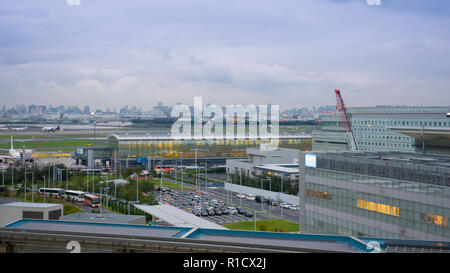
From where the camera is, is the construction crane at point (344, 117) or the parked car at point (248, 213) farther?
the construction crane at point (344, 117)

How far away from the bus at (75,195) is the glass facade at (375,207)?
31.7 ft

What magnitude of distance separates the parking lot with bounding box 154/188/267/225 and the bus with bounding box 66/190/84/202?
2.81 meters

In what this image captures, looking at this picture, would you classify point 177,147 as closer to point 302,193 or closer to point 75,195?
point 75,195

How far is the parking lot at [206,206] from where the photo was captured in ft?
44.1

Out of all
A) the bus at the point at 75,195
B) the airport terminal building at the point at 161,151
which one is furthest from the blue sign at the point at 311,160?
the airport terminal building at the point at 161,151

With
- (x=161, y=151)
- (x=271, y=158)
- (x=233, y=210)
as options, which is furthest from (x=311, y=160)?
(x=161, y=151)

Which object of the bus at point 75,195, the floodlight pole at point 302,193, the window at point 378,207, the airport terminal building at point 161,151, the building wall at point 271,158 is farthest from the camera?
the airport terminal building at point 161,151

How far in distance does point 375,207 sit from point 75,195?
11.9m

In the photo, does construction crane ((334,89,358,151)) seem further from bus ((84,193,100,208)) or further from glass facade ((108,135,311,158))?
bus ((84,193,100,208))

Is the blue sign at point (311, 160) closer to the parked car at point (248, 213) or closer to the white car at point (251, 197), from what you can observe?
the parked car at point (248, 213)

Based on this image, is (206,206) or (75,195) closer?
(206,206)

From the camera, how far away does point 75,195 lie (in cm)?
1622
